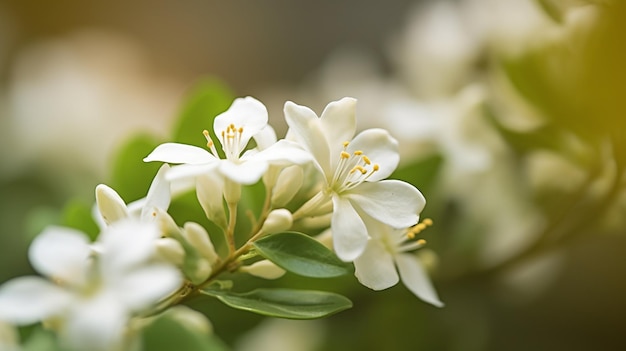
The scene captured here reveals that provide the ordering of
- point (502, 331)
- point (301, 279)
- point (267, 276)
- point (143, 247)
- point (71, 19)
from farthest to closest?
point (71, 19) → point (502, 331) → point (301, 279) → point (267, 276) → point (143, 247)

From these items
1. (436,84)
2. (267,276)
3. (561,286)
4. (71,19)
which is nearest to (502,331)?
(561,286)

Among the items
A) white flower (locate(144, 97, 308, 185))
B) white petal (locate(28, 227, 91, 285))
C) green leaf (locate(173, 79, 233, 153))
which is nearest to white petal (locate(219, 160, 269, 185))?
white flower (locate(144, 97, 308, 185))

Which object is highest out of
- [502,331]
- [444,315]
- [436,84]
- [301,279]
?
[436,84]

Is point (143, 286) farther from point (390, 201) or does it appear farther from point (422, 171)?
point (422, 171)

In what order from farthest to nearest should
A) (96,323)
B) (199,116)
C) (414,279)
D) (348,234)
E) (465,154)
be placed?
(465,154)
(199,116)
(414,279)
(348,234)
(96,323)

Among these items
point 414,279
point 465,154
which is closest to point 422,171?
point 465,154

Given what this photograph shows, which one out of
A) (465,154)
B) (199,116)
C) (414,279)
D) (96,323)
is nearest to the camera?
(96,323)

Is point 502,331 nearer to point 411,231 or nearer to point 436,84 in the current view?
point 436,84
